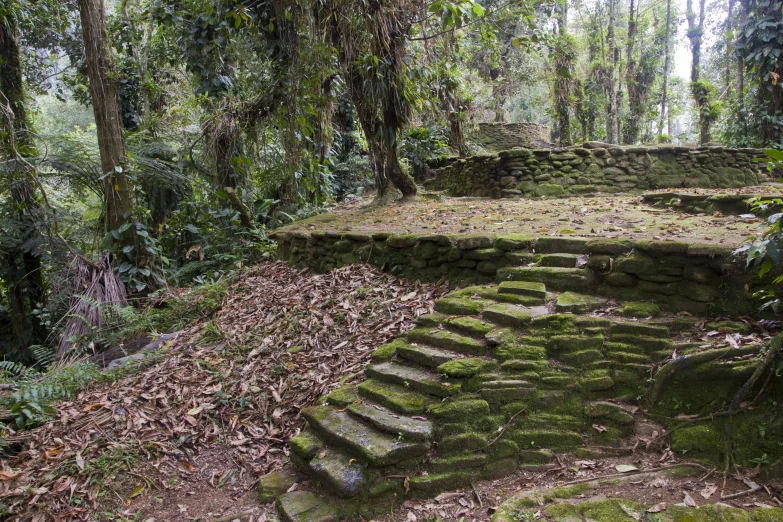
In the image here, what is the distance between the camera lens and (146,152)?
27.8 feet

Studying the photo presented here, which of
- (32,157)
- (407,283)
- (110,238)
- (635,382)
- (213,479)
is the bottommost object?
(213,479)

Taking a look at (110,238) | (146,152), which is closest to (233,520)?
(110,238)

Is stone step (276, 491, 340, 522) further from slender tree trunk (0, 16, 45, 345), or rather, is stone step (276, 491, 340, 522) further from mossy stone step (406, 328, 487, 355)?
slender tree trunk (0, 16, 45, 345)

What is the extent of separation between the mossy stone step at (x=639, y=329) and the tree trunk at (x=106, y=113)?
5976 millimetres

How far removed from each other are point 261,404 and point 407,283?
5.51ft

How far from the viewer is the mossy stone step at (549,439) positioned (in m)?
2.84

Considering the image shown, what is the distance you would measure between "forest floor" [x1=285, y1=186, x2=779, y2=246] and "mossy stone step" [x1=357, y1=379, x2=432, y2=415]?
2.02 m

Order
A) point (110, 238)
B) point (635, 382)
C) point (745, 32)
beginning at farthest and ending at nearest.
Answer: point (745, 32)
point (110, 238)
point (635, 382)

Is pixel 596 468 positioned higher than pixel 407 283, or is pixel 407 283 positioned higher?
pixel 407 283

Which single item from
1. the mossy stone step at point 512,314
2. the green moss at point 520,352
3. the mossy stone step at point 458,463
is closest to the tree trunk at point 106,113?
the mossy stone step at point 512,314

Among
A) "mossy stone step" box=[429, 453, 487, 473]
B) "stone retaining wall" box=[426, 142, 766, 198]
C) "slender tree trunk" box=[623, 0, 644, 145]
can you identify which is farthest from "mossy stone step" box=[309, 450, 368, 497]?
"slender tree trunk" box=[623, 0, 644, 145]

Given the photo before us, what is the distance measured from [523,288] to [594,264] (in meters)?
0.54

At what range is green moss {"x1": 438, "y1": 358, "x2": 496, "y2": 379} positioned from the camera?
3.12 metres

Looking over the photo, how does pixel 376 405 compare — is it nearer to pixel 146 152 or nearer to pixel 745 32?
pixel 146 152
